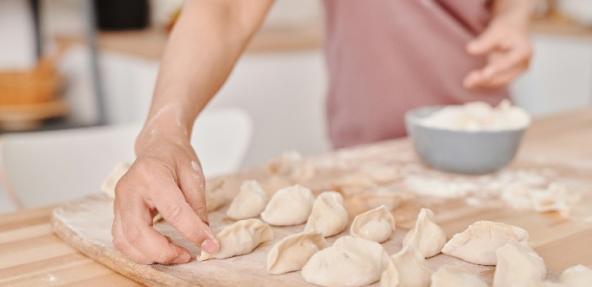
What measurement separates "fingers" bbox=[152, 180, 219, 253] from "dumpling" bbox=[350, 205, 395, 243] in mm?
175

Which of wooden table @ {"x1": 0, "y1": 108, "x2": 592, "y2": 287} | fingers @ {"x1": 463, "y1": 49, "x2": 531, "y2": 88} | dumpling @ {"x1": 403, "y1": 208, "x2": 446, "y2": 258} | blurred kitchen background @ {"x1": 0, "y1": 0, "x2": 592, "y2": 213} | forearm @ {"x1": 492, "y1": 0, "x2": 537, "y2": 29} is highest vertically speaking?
forearm @ {"x1": 492, "y1": 0, "x2": 537, "y2": 29}

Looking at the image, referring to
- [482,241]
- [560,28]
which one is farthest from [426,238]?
[560,28]

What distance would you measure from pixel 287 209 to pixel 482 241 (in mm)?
238

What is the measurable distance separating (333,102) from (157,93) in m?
0.72

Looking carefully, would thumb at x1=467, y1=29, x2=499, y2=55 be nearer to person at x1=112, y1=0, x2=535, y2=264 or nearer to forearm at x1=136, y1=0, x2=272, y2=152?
person at x1=112, y1=0, x2=535, y2=264

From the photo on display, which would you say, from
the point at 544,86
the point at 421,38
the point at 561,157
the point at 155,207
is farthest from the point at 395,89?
the point at 544,86

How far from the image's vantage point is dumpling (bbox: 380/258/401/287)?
0.74 m

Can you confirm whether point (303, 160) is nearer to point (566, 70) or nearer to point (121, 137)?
point (121, 137)

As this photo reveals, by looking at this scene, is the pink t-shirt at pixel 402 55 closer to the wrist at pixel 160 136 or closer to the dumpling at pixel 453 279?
the wrist at pixel 160 136

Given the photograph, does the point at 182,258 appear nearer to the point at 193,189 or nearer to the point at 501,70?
the point at 193,189

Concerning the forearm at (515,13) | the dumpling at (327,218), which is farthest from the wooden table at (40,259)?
the forearm at (515,13)

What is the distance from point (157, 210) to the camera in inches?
32.9

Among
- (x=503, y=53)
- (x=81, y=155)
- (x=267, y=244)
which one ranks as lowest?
(x=81, y=155)

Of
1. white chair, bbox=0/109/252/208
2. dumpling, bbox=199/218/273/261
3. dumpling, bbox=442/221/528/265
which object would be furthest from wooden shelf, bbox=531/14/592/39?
dumpling, bbox=199/218/273/261
